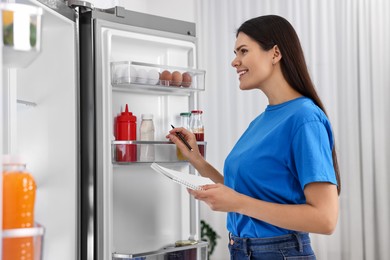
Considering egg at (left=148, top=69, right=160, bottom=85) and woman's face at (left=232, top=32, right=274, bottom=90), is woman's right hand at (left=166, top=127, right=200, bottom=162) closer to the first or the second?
egg at (left=148, top=69, right=160, bottom=85)

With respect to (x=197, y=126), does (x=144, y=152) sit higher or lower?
lower

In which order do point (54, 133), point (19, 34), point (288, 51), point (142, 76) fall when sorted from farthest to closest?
1. point (142, 76)
2. point (54, 133)
3. point (288, 51)
4. point (19, 34)

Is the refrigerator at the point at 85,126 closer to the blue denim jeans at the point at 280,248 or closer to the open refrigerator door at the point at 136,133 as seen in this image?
the open refrigerator door at the point at 136,133

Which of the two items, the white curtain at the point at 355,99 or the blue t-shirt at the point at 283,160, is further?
the white curtain at the point at 355,99

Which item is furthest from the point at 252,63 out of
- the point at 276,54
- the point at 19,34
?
the point at 19,34

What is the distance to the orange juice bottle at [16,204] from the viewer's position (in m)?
0.84

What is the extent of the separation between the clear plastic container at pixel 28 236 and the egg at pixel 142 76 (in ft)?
4.09

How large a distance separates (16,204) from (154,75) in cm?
138

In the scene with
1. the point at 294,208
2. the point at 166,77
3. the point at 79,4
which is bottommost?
the point at 294,208

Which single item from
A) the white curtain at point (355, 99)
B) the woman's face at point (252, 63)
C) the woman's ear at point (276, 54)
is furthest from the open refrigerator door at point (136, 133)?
the white curtain at point (355, 99)

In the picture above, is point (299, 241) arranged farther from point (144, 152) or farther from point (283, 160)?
point (144, 152)

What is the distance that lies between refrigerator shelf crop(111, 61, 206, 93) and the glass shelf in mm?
230

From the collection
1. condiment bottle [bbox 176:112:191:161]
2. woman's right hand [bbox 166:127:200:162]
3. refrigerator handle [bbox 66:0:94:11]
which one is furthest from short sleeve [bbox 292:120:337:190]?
refrigerator handle [bbox 66:0:94:11]

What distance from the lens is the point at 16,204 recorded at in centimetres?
85
